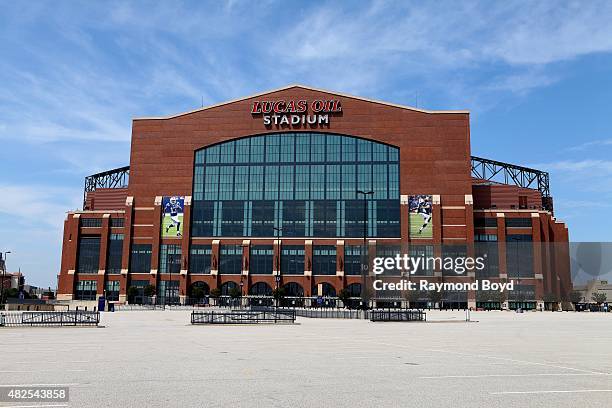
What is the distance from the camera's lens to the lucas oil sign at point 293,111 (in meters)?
116

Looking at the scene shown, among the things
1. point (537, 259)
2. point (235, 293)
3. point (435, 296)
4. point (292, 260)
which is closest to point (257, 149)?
point (292, 260)

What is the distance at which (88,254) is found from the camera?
389 ft

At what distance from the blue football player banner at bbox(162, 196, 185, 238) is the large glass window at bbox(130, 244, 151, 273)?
437 cm

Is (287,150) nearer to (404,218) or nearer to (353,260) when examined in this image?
(353,260)

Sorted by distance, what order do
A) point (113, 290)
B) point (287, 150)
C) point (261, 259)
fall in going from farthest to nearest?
1. point (287, 150)
2. point (113, 290)
3. point (261, 259)

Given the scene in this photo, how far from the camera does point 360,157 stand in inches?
4545

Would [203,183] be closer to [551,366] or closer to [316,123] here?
[316,123]

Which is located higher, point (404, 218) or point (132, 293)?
point (404, 218)

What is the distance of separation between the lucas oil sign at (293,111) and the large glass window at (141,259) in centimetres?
3374

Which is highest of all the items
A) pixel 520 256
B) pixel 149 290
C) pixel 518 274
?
pixel 520 256

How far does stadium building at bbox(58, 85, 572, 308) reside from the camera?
11188 cm

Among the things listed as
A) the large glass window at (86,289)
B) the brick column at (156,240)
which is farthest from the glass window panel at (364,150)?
the large glass window at (86,289)

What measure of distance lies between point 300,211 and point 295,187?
16.0 ft

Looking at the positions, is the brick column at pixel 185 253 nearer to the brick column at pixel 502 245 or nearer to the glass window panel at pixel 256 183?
the glass window panel at pixel 256 183
